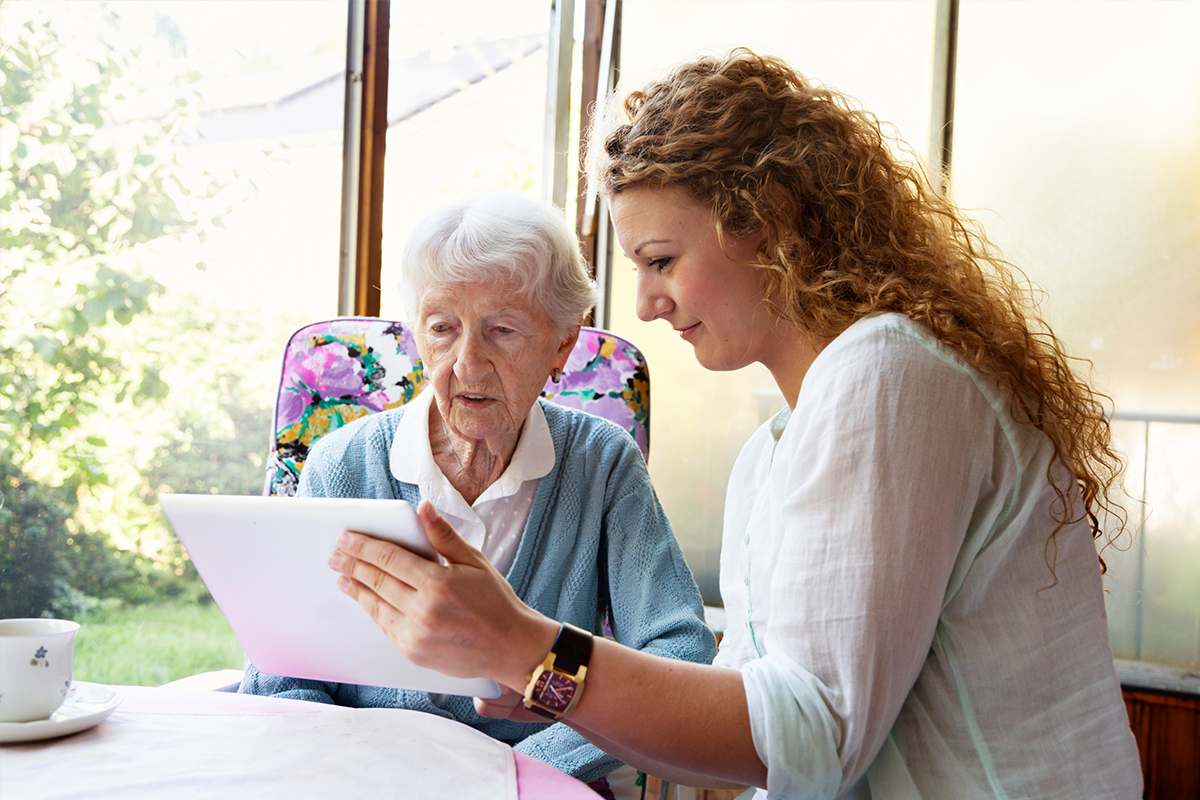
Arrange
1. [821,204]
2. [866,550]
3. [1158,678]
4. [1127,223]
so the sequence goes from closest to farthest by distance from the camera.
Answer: [866,550] < [821,204] < [1158,678] < [1127,223]

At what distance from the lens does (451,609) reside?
0.73 metres

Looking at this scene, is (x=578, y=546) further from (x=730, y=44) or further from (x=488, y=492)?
(x=730, y=44)

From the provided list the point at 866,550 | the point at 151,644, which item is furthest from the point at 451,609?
the point at 151,644

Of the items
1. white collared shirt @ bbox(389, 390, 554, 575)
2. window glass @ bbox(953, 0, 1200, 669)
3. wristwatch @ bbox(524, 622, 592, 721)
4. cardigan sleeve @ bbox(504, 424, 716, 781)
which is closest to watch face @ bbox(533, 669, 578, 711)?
wristwatch @ bbox(524, 622, 592, 721)

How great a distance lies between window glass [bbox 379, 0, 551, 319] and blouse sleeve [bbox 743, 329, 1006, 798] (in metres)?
1.51

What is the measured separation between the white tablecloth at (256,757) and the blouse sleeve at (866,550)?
0.84 feet

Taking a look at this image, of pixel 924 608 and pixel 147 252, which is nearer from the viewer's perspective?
pixel 924 608

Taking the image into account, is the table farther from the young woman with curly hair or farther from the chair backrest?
the chair backrest

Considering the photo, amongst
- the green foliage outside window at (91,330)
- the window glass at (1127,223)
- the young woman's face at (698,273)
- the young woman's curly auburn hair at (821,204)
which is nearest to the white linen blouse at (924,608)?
the young woman's curly auburn hair at (821,204)

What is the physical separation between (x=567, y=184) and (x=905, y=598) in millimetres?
2676

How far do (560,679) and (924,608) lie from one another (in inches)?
12.5

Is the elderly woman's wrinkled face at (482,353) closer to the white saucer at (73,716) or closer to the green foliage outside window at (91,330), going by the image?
the white saucer at (73,716)

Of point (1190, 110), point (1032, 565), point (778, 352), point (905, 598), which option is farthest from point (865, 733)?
point (1190, 110)

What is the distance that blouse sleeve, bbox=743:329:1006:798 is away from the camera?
0.70 m
